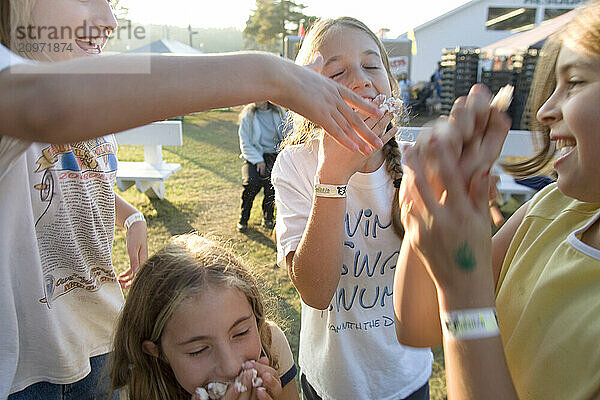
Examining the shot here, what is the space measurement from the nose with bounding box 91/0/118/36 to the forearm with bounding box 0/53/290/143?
0.63 metres

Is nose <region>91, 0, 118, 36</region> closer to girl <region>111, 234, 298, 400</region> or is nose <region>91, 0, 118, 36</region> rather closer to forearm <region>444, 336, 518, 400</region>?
girl <region>111, 234, 298, 400</region>

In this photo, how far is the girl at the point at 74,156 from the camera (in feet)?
2.34

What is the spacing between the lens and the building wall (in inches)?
992

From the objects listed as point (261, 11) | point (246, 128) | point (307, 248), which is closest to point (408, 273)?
point (307, 248)

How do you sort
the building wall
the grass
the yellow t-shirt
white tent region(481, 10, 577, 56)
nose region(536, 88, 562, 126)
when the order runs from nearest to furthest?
1. the yellow t-shirt
2. nose region(536, 88, 562, 126)
3. the grass
4. white tent region(481, 10, 577, 56)
5. the building wall

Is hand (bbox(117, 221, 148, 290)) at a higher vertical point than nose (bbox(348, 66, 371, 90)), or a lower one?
lower

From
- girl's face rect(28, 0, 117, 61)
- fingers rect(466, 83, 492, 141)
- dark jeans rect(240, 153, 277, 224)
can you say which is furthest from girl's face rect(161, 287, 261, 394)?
dark jeans rect(240, 153, 277, 224)

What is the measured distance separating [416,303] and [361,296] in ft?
1.33

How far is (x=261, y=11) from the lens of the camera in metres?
38.9

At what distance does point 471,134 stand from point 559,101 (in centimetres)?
39

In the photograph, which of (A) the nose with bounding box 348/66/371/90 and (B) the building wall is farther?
(B) the building wall

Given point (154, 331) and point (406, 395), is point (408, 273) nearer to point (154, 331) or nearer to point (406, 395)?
point (406, 395)

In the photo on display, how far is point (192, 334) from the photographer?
4.71 ft

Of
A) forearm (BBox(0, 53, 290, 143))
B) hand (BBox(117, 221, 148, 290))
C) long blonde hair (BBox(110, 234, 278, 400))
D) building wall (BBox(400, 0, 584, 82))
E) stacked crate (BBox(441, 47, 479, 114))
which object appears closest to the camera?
forearm (BBox(0, 53, 290, 143))
